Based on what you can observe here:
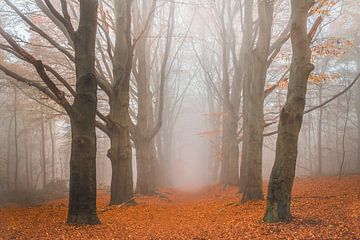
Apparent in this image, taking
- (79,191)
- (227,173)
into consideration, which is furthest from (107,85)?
(227,173)

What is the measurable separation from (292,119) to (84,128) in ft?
12.8

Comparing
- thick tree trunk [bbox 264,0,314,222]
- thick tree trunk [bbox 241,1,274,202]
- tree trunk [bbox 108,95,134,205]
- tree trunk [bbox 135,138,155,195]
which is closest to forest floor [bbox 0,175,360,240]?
thick tree trunk [bbox 264,0,314,222]

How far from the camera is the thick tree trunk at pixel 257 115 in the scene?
33.4ft

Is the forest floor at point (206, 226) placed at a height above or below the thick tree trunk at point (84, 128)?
below

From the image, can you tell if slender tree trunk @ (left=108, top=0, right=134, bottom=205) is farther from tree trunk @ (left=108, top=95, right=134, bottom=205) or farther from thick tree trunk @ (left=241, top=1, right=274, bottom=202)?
thick tree trunk @ (left=241, top=1, right=274, bottom=202)

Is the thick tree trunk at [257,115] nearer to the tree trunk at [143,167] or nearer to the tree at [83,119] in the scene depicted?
the tree at [83,119]

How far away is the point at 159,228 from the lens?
733cm

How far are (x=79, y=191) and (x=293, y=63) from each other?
15.1ft

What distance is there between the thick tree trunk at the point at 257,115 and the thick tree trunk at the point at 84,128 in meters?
4.90

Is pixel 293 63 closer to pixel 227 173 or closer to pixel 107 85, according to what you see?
pixel 107 85

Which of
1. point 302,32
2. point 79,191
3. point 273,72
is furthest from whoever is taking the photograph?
point 273,72

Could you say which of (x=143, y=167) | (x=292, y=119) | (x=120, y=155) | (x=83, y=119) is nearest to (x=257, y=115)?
(x=120, y=155)

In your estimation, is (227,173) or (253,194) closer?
(253,194)

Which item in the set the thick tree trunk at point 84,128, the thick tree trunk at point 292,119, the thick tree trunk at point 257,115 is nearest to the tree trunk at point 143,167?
the thick tree trunk at point 257,115
